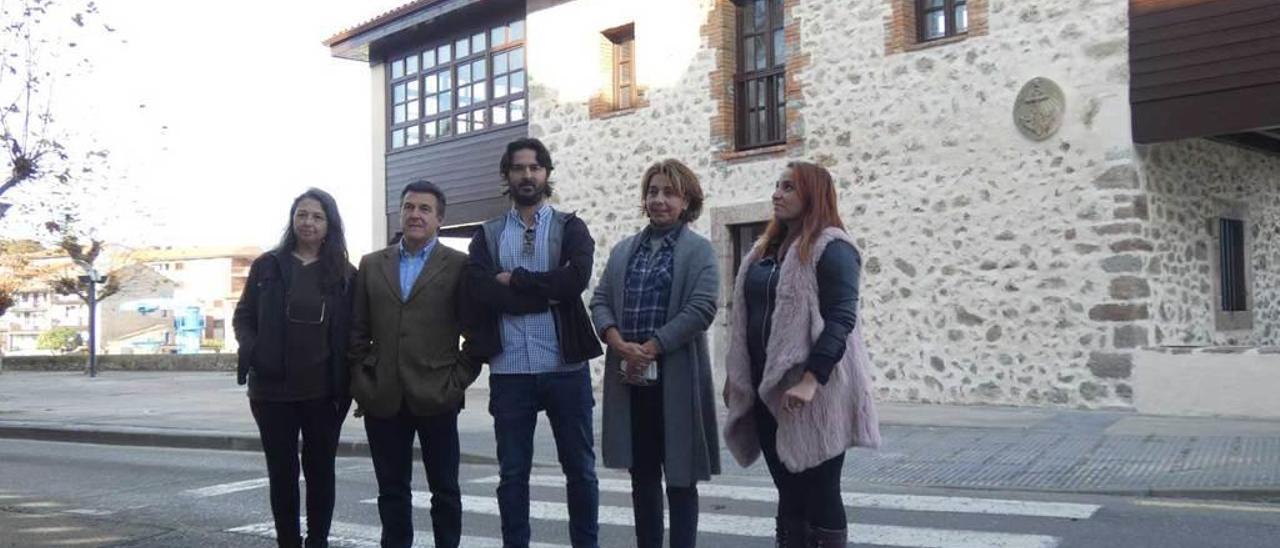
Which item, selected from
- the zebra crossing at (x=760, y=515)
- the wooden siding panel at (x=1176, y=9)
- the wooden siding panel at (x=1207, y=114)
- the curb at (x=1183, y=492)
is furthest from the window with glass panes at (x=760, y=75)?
the curb at (x=1183, y=492)

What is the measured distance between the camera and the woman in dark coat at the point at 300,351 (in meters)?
4.96

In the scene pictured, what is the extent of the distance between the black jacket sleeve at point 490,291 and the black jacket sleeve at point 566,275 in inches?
1.4

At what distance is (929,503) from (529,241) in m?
3.73

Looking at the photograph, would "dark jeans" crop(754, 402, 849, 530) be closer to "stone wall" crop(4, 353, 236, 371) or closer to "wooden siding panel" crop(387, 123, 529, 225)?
"wooden siding panel" crop(387, 123, 529, 225)

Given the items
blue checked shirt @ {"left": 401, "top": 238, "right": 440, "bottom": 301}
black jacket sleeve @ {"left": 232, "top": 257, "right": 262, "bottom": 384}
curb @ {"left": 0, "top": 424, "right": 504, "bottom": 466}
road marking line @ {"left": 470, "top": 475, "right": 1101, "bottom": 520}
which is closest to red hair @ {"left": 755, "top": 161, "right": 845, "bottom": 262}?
blue checked shirt @ {"left": 401, "top": 238, "right": 440, "bottom": 301}

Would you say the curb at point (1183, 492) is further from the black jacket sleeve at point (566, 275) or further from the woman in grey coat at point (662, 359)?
the black jacket sleeve at point (566, 275)

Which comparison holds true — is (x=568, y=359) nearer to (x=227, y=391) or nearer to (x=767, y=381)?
(x=767, y=381)

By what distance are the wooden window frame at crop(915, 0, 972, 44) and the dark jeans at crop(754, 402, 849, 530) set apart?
386 inches

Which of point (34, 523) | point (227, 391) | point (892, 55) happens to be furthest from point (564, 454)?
point (227, 391)

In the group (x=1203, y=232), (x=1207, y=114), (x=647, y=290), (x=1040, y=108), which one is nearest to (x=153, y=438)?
(x=647, y=290)

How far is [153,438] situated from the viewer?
12.3 metres

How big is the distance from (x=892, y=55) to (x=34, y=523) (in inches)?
401

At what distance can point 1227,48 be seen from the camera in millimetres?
11438

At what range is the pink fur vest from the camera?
4.22 m
